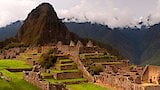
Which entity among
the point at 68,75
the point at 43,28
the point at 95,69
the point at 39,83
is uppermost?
the point at 43,28

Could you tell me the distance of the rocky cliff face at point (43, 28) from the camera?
464ft

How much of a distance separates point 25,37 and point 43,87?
112160mm

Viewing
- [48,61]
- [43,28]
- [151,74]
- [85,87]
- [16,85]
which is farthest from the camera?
[43,28]

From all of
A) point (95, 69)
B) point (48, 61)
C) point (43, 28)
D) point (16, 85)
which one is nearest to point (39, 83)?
point (16, 85)

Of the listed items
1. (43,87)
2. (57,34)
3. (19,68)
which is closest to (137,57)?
(57,34)

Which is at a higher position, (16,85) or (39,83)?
(39,83)

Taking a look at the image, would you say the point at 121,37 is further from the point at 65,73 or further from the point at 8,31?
the point at 65,73

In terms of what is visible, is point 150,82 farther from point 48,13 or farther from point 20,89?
point 48,13

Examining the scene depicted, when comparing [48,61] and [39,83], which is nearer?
[39,83]

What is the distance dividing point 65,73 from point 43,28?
88.5 m

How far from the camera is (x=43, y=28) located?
148 meters

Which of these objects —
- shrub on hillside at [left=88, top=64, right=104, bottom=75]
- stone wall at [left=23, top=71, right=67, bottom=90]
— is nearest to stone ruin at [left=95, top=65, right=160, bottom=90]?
shrub on hillside at [left=88, top=64, right=104, bottom=75]

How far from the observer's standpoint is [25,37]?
5881 inches

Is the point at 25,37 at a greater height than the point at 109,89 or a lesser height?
greater
